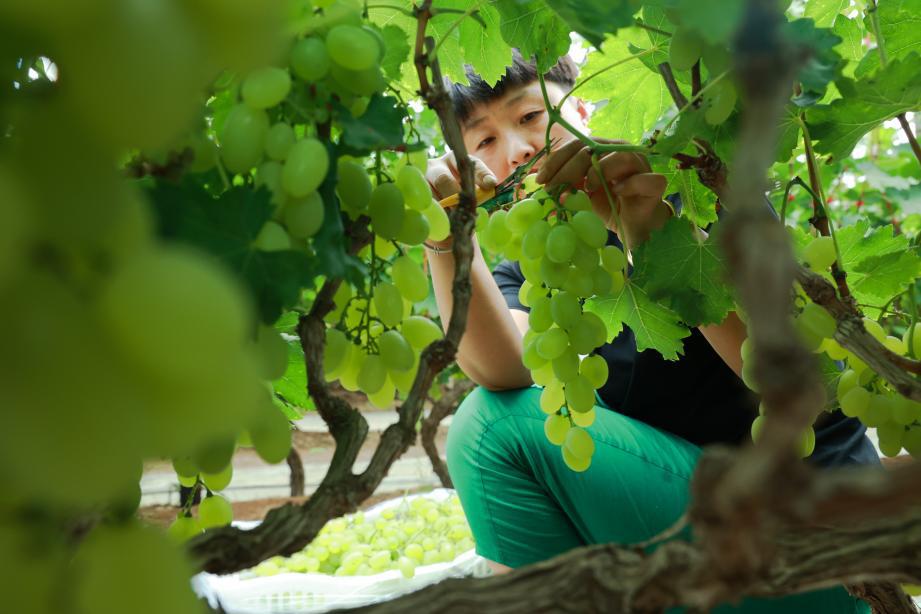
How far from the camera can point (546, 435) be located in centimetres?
106

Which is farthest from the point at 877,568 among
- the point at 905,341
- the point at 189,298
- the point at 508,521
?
the point at 508,521

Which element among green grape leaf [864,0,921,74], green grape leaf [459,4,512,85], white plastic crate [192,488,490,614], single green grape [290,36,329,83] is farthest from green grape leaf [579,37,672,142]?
white plastic crate [192,488,490,614]

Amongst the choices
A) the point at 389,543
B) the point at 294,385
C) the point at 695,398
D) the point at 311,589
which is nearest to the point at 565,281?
the point at 294,385

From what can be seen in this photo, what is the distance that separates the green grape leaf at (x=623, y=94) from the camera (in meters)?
0.86

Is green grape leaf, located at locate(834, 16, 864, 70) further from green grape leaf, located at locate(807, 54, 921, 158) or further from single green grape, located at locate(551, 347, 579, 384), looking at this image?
single green grape, located at locate(551, 347, 579, 384)

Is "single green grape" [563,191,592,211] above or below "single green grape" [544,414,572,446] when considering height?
above

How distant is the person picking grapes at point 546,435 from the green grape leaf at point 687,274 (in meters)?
0.37

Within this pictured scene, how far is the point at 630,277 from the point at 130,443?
616 millimetres

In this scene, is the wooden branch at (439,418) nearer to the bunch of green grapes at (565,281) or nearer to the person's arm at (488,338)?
the person's arm at (488,338)

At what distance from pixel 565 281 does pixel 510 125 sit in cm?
86

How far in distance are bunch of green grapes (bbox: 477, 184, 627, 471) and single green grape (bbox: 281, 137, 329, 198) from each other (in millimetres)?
292

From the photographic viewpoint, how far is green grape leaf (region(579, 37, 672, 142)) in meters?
0.86

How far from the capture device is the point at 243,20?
7.7 inches

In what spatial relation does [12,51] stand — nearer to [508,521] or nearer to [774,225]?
[774,225]
